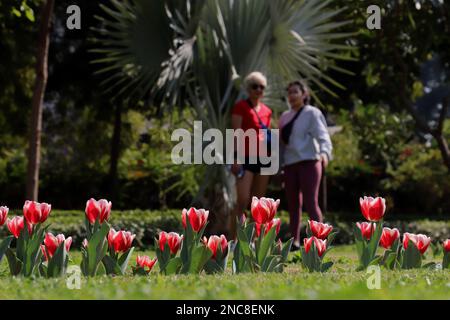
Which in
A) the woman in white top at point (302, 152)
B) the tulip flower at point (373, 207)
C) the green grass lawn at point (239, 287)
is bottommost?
the green grass lawn at point (239, 287)

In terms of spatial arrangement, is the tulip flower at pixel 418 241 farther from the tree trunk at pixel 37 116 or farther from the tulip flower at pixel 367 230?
the tree trunk at pixel 37 116

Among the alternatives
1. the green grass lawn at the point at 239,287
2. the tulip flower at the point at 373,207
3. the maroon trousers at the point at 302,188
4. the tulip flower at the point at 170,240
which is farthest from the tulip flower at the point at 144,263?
the maroon trousers at the point at 302,188

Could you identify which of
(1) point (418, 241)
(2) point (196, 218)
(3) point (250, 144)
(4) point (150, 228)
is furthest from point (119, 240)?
(4) point (150, 228)

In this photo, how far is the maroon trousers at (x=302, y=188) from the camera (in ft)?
24.4

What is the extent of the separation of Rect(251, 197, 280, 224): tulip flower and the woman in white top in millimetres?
3342

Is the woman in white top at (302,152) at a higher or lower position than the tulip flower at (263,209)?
higher

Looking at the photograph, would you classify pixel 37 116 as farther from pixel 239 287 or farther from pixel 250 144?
pixel 239 287

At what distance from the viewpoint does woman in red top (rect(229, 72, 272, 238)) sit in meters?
7.25

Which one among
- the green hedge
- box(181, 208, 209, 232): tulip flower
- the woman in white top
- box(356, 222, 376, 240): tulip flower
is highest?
the woman in white top

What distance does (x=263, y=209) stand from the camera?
410 centimetres

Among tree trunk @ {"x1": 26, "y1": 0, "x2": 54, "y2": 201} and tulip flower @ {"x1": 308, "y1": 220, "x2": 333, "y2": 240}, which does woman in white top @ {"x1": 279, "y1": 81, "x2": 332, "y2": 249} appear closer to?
tulip flower @ {"x1": 308, "y1": 220, "x2": 333, "y2": 240}

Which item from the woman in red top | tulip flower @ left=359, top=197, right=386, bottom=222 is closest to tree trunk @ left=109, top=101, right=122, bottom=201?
the woman in red top

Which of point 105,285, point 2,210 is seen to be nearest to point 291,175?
point 2,210

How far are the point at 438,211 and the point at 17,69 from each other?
10.4 metres
